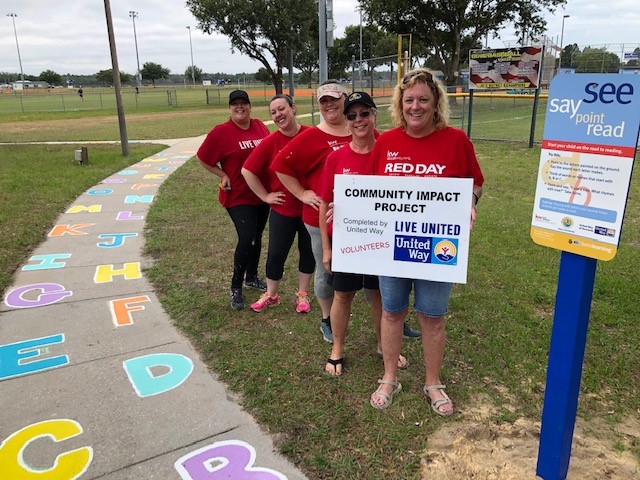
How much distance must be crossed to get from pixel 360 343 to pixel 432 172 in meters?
1.59

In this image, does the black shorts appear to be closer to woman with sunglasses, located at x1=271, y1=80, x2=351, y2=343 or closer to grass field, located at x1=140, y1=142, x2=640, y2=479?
woman with sunglasses, located at x1=271, y1=80, x2=351, y2=343

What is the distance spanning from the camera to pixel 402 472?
2.38 meters

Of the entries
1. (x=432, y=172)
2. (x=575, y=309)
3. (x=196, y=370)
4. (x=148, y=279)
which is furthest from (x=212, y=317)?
(x=575, y=309)

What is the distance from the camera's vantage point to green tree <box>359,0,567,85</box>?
30797mm

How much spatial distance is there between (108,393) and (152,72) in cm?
10493

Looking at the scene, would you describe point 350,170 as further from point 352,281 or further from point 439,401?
point 439,401

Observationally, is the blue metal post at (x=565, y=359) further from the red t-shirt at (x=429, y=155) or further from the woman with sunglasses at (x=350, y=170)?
the woman with sunglasses at (x=350, y=170)

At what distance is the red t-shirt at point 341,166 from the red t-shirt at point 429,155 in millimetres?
192

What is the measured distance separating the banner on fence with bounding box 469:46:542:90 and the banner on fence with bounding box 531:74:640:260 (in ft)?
41.7

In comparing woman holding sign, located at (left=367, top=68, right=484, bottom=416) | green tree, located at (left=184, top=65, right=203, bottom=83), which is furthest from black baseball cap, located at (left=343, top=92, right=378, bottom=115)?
green tree, located at (left=184, top=65, right=203, bottom=83)

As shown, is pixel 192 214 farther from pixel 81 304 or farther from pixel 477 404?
pixel 477 404

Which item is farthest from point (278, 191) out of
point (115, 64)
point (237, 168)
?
point (115, 64)

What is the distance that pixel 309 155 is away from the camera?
126 inches

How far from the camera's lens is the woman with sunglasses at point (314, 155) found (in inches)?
123
